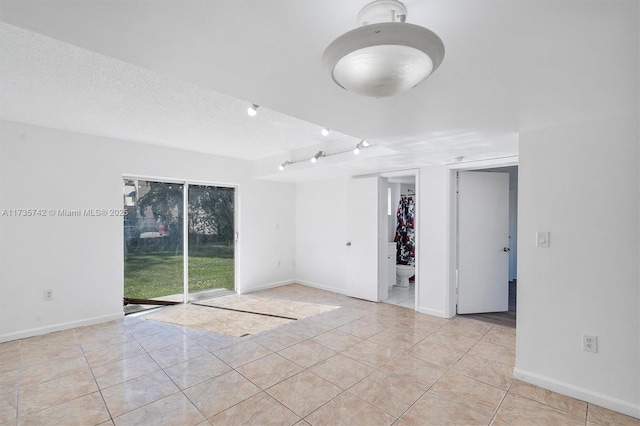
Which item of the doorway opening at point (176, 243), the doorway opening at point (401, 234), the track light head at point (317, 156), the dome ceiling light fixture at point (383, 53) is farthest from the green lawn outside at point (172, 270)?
the dome ceiling light fixture at point (383, 53)

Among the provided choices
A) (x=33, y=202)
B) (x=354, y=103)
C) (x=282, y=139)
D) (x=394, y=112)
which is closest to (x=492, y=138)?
(x=394, y=112)

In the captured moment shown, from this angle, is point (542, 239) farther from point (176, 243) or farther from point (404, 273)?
point (176, 243)

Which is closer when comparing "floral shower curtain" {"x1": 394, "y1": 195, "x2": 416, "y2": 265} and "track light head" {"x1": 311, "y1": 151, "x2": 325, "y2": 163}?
"track light head" {"x1": 311, "y1": 151, "x2": 325, "y2": 163}

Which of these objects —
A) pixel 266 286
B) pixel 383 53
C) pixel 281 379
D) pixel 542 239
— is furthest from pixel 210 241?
pixel 383 53

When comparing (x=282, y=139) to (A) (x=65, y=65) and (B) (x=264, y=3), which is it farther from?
(B) (x=264, y=3)

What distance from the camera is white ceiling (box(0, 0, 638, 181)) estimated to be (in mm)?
1156

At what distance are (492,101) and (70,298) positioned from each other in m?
4.90

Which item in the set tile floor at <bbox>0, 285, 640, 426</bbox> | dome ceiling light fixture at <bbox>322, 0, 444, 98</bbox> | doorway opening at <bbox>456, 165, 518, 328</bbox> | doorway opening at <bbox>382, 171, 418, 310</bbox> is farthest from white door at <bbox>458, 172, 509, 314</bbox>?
dome ceiling light fixture at <bbox>322, 0, 444, 98</bbox>

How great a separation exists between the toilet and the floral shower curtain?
19.6 inches

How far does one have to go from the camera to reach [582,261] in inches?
93.0

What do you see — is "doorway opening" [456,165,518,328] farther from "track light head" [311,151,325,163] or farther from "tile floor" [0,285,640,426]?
"track light head" [311,151,325,163]

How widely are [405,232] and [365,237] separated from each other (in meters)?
1.96

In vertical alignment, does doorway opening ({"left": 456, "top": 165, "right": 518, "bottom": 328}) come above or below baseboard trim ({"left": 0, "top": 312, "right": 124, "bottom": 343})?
above

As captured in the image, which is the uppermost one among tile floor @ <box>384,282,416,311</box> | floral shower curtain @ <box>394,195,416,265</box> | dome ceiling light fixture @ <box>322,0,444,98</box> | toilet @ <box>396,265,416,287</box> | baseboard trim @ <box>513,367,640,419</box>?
dome ceiling light fixture @ <box>322,0,444,98</box>
